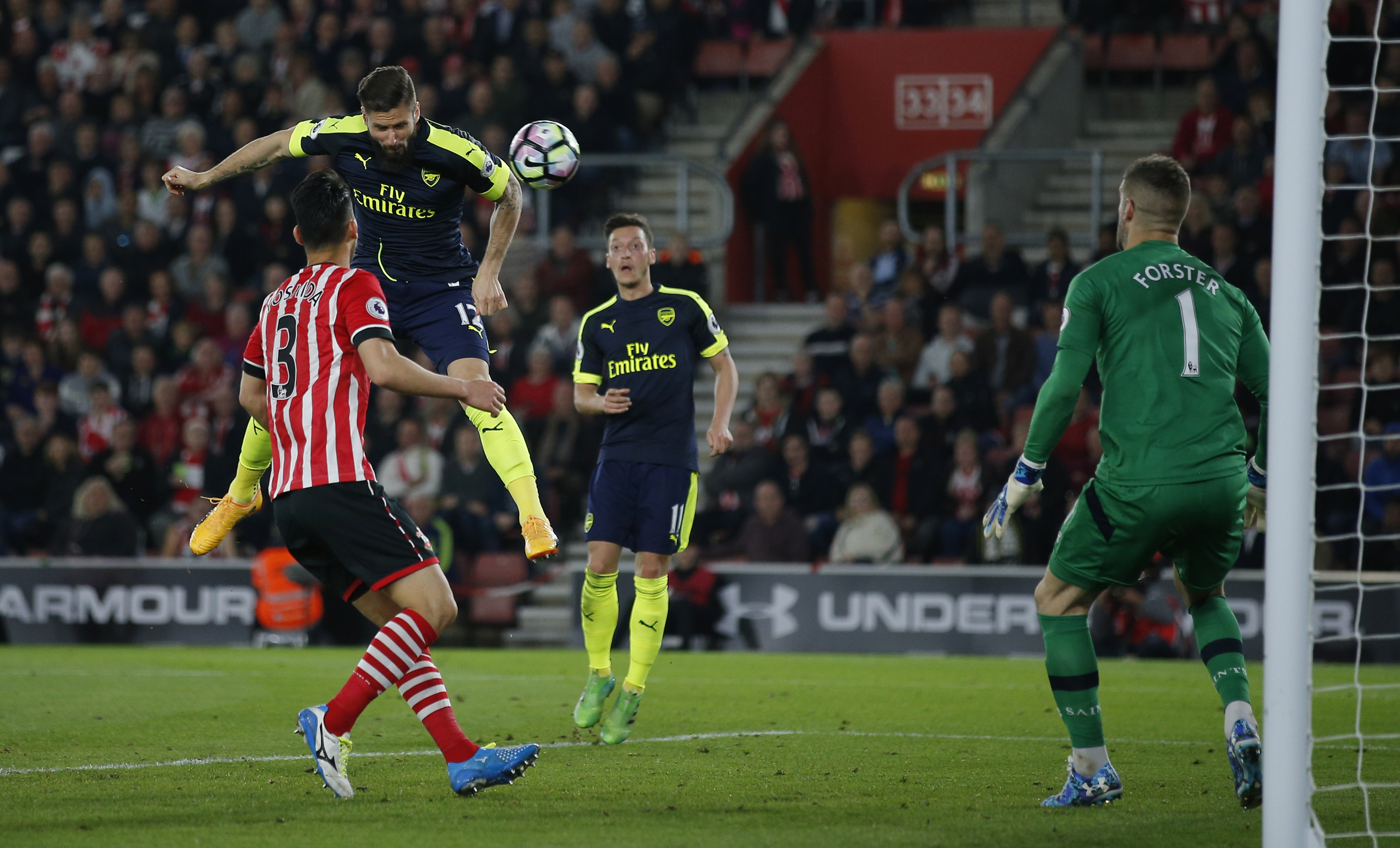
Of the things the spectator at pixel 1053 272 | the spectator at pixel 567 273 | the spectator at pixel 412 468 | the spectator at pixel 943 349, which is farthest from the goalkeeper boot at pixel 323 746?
the spectator at pixel 567 273

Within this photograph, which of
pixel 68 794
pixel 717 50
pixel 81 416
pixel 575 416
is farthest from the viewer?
pixel 717 50

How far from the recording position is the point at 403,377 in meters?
5.18

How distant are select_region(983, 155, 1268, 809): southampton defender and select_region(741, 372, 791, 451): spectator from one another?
9258mm

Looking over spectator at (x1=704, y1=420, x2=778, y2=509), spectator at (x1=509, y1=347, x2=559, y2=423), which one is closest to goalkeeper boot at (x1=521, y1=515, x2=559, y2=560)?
spectator at (x1=704, y1=420, x2=778, y2=509)

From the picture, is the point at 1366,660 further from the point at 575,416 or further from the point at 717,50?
the point at 717,50

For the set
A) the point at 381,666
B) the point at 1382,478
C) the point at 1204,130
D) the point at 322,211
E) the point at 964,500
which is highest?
the point at 1204,130

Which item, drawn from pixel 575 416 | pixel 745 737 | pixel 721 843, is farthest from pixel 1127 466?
pixel 575 416

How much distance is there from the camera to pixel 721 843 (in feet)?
15.4

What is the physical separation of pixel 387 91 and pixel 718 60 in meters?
13.1

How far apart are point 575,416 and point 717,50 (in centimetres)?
646

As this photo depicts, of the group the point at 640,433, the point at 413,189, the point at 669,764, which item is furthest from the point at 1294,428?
the point at 413,189

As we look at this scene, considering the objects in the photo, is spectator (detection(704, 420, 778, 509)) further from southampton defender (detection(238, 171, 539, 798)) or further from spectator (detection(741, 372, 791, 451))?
southampton defender (detection(238, 171, 539, 798))

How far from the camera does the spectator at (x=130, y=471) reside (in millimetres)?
14961

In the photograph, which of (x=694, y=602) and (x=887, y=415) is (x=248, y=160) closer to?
(x=694, y=602)
